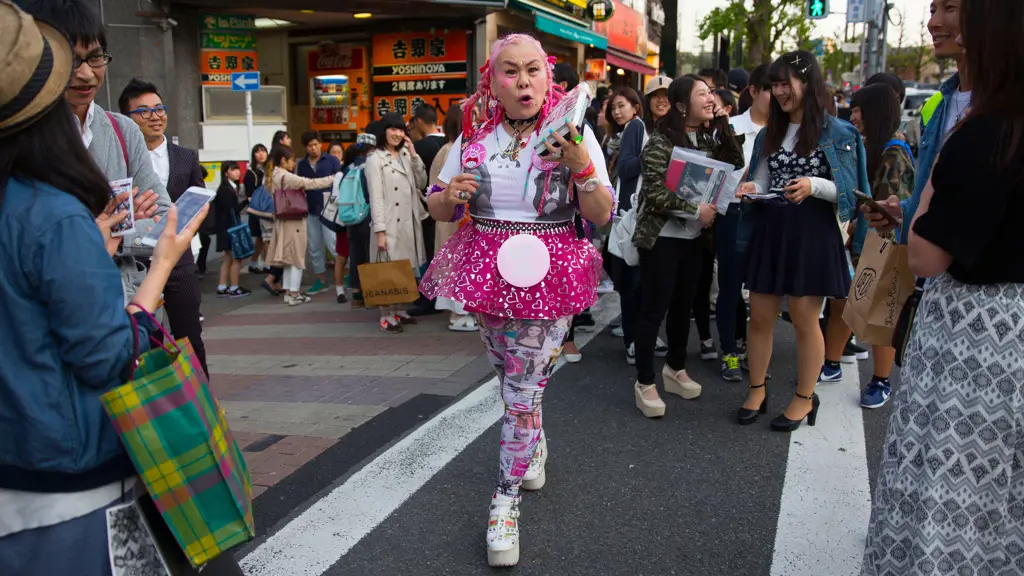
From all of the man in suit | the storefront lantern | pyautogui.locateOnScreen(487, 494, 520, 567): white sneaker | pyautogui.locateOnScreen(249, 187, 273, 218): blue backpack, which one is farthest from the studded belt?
the storefront lantern

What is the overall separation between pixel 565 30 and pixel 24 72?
696 inches

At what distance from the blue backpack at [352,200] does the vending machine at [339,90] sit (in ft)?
28.7

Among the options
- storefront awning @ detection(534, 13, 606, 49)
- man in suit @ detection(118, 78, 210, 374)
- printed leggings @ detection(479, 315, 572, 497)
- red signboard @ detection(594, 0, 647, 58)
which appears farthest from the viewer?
red signboard @ detection(594, 0, 647, 58)

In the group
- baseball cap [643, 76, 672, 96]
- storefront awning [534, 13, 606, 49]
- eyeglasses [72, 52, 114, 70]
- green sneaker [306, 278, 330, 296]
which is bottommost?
green sneaker [306, 278, 330, 296]

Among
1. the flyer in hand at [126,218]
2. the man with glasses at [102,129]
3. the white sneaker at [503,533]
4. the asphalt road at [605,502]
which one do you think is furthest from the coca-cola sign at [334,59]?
the flyer in hand at [126,218]

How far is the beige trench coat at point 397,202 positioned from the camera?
7234mm

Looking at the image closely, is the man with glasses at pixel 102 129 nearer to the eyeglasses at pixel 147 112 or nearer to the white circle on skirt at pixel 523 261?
the eyeglasses at pixel 147 112

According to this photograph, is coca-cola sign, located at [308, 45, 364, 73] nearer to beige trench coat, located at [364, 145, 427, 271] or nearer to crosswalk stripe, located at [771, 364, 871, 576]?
beige trench coat, located at [364, 145, 427, 271]

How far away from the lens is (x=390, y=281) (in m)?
7.15

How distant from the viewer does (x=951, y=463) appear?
207 cm

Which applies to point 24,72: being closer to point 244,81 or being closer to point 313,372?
point 313,372

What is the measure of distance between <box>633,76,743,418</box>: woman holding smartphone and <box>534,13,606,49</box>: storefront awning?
510 inches

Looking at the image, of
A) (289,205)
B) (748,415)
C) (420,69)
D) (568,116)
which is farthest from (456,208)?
(420,69)

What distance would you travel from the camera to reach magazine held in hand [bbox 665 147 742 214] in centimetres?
449
